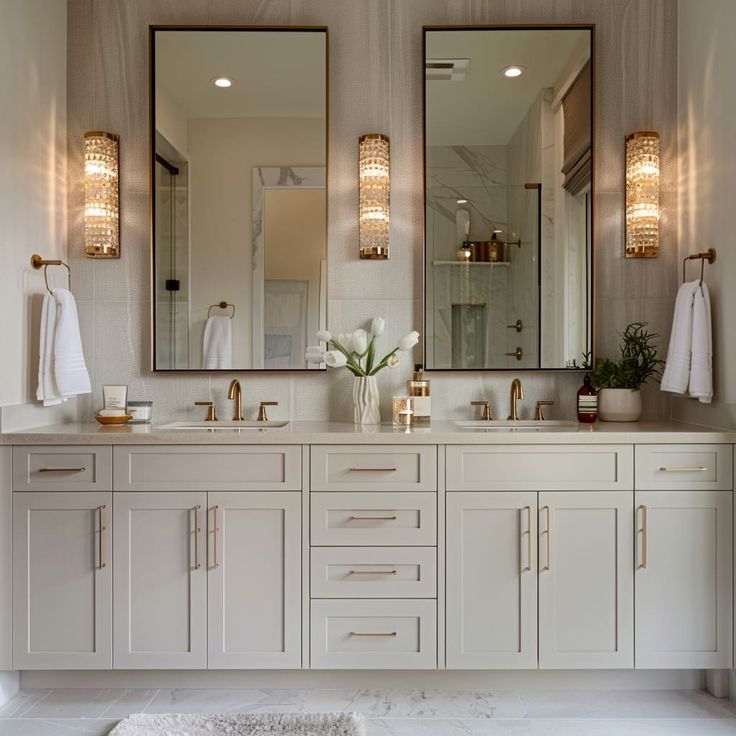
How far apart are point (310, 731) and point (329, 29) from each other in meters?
2.45

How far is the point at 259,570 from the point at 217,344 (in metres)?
0.90

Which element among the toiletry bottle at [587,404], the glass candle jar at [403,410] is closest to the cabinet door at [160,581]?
the glass candle jar at [403,410]

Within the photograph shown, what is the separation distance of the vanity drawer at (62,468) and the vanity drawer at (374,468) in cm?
67

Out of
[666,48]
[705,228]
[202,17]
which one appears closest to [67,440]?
[202,17]

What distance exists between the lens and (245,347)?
2.72 meters

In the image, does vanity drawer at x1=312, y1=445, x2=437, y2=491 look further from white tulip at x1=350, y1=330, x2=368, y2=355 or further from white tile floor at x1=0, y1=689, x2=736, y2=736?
white tile floor at x1=0, y1=689, x2=736, y2=736

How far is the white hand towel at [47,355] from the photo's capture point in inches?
95.7

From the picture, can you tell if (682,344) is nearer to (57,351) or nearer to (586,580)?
(586,580)

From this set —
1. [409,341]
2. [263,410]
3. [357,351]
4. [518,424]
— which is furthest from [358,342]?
[518,424]

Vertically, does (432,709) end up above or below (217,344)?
below

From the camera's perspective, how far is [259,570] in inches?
89.0

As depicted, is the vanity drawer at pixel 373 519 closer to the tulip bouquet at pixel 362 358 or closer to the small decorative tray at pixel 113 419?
the tulip bouquet at pixel 362 358

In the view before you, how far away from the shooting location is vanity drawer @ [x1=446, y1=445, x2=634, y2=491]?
88.5 inches

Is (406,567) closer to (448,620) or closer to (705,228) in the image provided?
(448,620)
